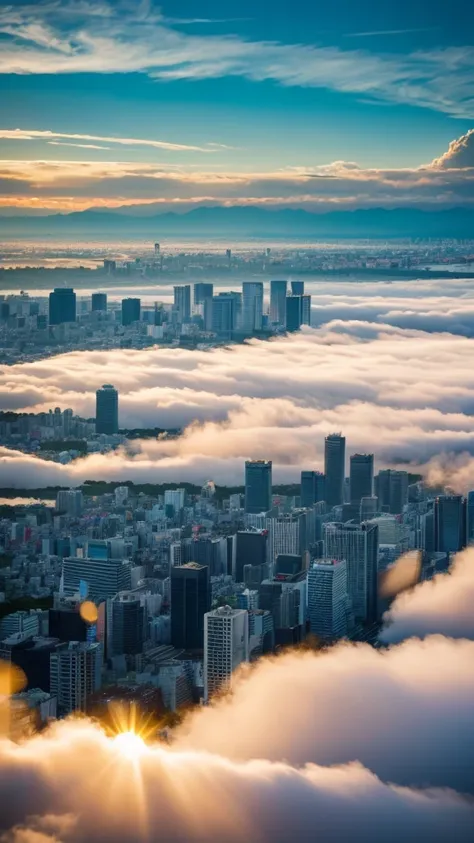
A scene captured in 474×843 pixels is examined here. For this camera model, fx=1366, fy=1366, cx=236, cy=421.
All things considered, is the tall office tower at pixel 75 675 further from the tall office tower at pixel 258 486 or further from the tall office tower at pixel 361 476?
the tall office tower at pixel 361 476

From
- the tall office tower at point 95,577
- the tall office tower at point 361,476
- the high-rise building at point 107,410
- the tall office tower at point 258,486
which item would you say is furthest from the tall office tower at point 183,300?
the tall office tower at point 95,577

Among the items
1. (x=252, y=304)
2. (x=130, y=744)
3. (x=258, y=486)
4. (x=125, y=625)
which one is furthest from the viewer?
(x=252, y=304)

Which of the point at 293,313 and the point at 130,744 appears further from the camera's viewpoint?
the point at 293,313

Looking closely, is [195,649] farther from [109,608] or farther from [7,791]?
[7,791]

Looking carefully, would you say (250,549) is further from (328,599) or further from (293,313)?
(293,313)

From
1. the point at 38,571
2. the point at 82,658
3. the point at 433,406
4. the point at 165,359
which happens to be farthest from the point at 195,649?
the point at 165,359

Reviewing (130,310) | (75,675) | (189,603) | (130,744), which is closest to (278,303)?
(130,310)
